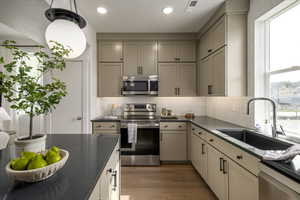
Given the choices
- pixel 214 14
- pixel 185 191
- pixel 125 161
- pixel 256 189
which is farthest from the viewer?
pixel 125 161

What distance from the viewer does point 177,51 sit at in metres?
3.56

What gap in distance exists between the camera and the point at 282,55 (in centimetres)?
198

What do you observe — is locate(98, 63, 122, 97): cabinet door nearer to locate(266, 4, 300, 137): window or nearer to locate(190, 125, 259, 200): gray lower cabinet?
locate(190, 125, 259, 200): gray lower cabinet

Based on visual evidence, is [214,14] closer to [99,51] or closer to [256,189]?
[99,51]

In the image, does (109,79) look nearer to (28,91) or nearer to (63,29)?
(63,29)

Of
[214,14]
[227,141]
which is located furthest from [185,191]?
[214,14]

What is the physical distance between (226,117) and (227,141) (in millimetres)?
1350

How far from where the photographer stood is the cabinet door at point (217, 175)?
187 centimetres

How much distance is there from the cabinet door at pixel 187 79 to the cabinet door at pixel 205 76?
0.75 ft

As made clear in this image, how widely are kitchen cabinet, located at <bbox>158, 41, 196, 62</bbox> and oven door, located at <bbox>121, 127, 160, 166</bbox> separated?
5.02 ft

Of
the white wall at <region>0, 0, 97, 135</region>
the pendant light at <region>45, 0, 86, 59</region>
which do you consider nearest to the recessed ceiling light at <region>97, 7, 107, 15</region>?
the white wall at <region>0, 0, 97, 135</region>

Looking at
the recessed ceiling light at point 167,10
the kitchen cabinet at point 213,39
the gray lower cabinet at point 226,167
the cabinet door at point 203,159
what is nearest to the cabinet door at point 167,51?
the kitchen cabinet at point 213,39

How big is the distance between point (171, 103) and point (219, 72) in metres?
1.51

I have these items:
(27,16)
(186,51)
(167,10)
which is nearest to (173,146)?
(186,51)
